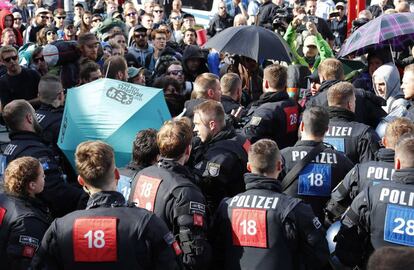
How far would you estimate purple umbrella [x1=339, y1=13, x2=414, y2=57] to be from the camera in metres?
8.88

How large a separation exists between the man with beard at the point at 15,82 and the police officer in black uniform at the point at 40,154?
9.93 feet

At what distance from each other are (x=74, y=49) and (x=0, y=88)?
1030 mm

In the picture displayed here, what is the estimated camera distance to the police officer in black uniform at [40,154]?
623 centimetres

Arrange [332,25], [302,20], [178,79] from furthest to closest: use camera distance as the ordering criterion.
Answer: [332,25] → [302,20] → [178,79]

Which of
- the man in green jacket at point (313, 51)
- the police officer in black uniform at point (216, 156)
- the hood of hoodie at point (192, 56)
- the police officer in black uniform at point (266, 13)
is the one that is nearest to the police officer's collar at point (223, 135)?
the police officer in black uniform at point (216, 156)

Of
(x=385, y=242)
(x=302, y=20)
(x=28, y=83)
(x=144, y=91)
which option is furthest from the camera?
(x=302, y=20)

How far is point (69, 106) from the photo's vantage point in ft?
21.5

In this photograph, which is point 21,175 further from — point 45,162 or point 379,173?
point 379,173

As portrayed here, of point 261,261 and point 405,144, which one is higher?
point 405,144

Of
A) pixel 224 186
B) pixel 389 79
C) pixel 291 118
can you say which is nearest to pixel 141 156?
pixel 224 186

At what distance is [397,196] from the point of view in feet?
15.8

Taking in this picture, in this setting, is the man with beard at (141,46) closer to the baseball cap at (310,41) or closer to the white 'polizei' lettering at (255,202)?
the baseball cap at (310,41)

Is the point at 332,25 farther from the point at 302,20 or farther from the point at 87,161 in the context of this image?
the point at 87,161

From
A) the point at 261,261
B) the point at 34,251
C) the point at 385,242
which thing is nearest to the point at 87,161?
the point at 34,251
